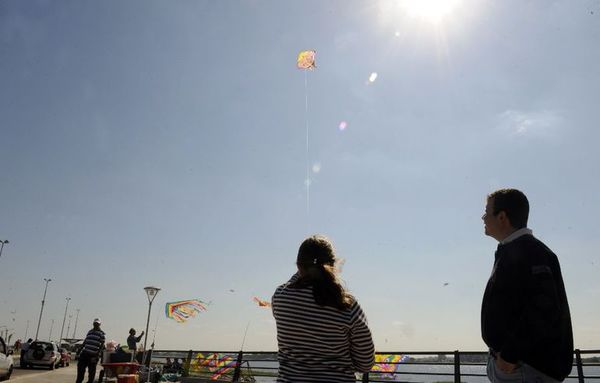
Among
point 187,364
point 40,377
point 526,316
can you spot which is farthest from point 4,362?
point 526,316

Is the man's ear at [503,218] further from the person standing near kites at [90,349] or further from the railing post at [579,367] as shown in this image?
the person standing near kites at [90,349]

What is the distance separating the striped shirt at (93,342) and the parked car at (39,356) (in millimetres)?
12502

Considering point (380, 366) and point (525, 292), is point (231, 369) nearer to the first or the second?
point (380, 366)

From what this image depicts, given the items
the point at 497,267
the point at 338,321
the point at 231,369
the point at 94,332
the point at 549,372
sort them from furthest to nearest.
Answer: the point at 231,369 → the point at 94,332 → the point at 497,267 → the point at 549,372 → the point at 338,321

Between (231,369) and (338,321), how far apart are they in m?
12.3

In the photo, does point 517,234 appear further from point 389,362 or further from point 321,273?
point 389,362

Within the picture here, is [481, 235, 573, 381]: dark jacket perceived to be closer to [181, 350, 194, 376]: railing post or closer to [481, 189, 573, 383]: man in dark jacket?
[481, 189, 573, 383]: man in dark jacket

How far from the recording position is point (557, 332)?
243 centimetres

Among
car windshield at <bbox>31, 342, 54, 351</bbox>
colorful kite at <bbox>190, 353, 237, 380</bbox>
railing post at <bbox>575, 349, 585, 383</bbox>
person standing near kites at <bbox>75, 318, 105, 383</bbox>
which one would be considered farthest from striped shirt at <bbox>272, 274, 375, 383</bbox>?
car windshield at <bbox>31, 342, 54, 351</bbox>

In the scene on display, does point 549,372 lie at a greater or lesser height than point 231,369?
greater

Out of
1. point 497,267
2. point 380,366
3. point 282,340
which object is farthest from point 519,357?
point 380,366

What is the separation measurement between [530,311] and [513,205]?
736mm

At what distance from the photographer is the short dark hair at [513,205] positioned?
2844 mm

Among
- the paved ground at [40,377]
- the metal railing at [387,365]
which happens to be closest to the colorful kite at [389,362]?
the metal railing at [387,365]
